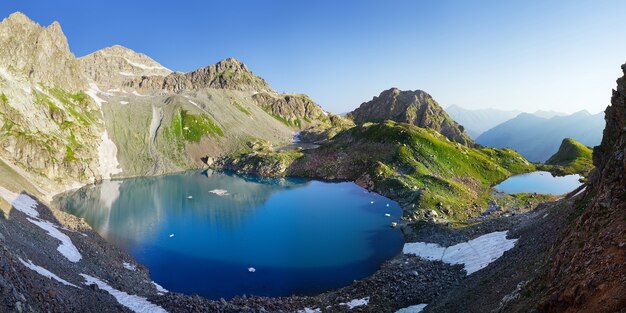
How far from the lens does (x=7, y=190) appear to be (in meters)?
63.5

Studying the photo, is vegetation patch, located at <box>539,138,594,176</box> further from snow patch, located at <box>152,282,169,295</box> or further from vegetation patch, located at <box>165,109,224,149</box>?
vegetation patch, located at <box>165,109,224,149</box>

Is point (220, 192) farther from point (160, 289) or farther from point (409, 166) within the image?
point (160, 289)

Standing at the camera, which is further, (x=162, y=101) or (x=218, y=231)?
(x=162, y=101)

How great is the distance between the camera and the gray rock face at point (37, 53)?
135625 millimetres

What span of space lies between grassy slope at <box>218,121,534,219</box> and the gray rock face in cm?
8689

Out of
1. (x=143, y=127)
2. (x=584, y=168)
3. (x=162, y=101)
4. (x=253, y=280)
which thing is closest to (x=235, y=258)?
(x=253, y=280)

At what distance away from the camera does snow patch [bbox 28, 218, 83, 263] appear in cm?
4281

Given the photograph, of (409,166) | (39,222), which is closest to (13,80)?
(39,222)

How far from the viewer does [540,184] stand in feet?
328

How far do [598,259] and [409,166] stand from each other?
280 feet

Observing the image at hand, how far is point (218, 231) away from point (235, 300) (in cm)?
2986

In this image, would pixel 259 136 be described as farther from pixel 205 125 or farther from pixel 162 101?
pixel 162 101

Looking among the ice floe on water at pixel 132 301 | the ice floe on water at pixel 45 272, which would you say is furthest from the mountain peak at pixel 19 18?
the ice floe on water at pixel 45 272

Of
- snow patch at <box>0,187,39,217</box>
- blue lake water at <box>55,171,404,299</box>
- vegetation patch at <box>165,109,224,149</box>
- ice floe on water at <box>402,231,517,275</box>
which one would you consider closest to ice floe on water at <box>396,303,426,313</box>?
ice floe on water at <box>402,231,517,275</box>
